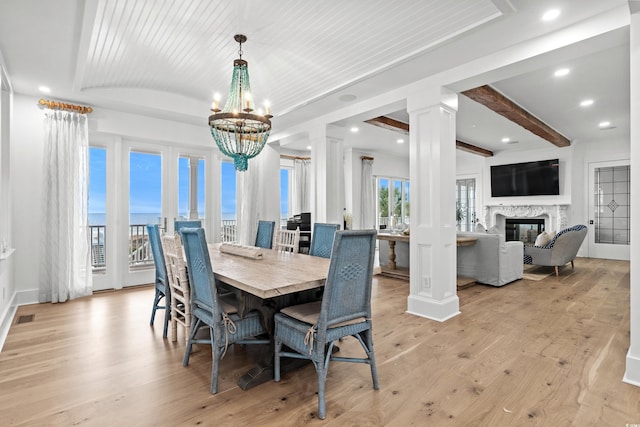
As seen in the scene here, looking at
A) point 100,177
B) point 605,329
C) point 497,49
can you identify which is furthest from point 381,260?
point 100,177

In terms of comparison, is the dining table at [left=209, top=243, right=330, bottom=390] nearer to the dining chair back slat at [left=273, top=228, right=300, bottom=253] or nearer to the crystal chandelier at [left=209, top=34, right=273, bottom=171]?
the dining chair back slat at [left=273, top=228, right=300, bottom=253]

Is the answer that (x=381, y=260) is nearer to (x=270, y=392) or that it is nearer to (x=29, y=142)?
(x=270, y=392)

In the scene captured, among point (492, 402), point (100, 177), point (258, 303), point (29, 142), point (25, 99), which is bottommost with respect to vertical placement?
point (492, 402)

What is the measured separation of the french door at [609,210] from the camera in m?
7.28

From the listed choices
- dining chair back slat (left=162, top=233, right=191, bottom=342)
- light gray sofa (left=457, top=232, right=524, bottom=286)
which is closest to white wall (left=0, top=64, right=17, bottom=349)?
dining chair back slat (left=162, top=233, right=191, bottom=342)

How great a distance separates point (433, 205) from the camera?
344cm

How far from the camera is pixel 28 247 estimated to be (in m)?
4.11

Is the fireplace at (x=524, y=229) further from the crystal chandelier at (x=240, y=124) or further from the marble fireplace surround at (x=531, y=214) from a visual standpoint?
the crystal chandelier at (x=240, y=124)

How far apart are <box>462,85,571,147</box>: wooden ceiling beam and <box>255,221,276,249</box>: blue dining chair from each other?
2882 millimetres

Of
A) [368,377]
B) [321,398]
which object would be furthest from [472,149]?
[321,398]

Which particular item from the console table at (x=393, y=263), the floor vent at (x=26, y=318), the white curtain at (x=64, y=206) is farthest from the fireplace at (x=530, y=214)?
the floor vent at (x=26, y=318)

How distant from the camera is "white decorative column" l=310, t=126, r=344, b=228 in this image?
188 inches

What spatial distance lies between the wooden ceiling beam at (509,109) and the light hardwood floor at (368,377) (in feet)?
8.77

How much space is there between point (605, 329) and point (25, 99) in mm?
6869
